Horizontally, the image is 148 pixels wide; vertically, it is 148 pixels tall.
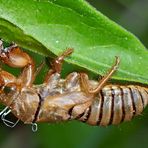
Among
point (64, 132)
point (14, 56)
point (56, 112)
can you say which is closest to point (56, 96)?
point (56, 112)

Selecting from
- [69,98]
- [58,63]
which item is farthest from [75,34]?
[69,98]

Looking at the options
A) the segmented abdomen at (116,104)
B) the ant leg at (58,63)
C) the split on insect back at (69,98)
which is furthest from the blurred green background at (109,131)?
the ant leg at (58,63)

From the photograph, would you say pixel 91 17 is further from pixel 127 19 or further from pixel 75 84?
pixel 127 19

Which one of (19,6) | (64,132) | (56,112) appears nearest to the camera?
(19,6)

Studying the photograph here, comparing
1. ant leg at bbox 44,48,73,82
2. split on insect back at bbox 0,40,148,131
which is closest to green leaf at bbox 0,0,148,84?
ant leg at bbox 44,48,73,82

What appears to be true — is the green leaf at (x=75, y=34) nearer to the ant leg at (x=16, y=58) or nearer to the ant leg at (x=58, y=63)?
the ant leg at (x=58, y=63)

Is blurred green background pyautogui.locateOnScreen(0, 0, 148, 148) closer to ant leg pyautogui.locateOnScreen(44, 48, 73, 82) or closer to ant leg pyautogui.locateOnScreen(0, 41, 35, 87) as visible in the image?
ant leg pyautogui.locateOnScreen(44, 48, 73, 82)

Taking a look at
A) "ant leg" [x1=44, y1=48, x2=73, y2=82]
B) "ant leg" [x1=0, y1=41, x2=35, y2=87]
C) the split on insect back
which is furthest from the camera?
the split on insect back
